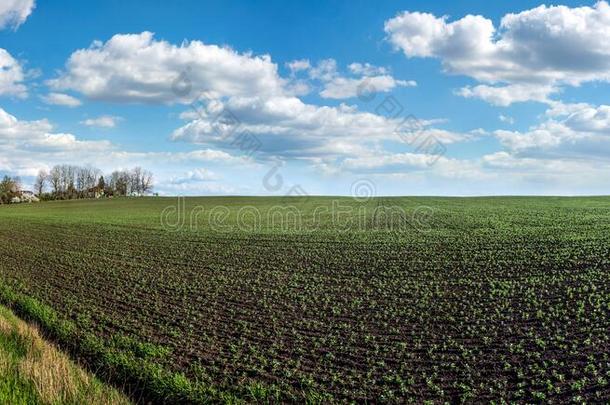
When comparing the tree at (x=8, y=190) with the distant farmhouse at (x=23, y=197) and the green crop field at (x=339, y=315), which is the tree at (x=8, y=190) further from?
the green crop field at (x=339, y=315)

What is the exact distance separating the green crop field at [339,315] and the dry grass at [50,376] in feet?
3.26

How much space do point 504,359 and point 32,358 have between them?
37.1 feet

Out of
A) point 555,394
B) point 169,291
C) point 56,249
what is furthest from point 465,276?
point 56,249

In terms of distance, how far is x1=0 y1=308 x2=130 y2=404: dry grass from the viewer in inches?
389

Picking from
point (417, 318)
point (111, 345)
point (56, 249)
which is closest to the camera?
point (111, 345)

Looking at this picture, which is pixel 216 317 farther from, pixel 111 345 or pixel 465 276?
pixel 465 276

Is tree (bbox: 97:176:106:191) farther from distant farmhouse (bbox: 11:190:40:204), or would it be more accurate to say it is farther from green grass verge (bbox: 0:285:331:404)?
green grass verge (bbox: 0:285:331:404)

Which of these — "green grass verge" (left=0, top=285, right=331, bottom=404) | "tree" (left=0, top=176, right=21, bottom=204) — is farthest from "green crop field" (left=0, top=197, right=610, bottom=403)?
"tree" (left=0, top=176, right=21, bottom=204)

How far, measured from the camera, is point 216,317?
52.6 ft

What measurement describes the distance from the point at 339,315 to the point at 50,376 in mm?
8715

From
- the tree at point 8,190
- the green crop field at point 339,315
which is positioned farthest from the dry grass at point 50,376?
the tree at point 8,190

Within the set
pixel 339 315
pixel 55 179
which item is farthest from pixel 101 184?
pixel 339 315

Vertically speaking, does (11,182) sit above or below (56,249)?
above

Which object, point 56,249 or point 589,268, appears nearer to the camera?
point 589,268
